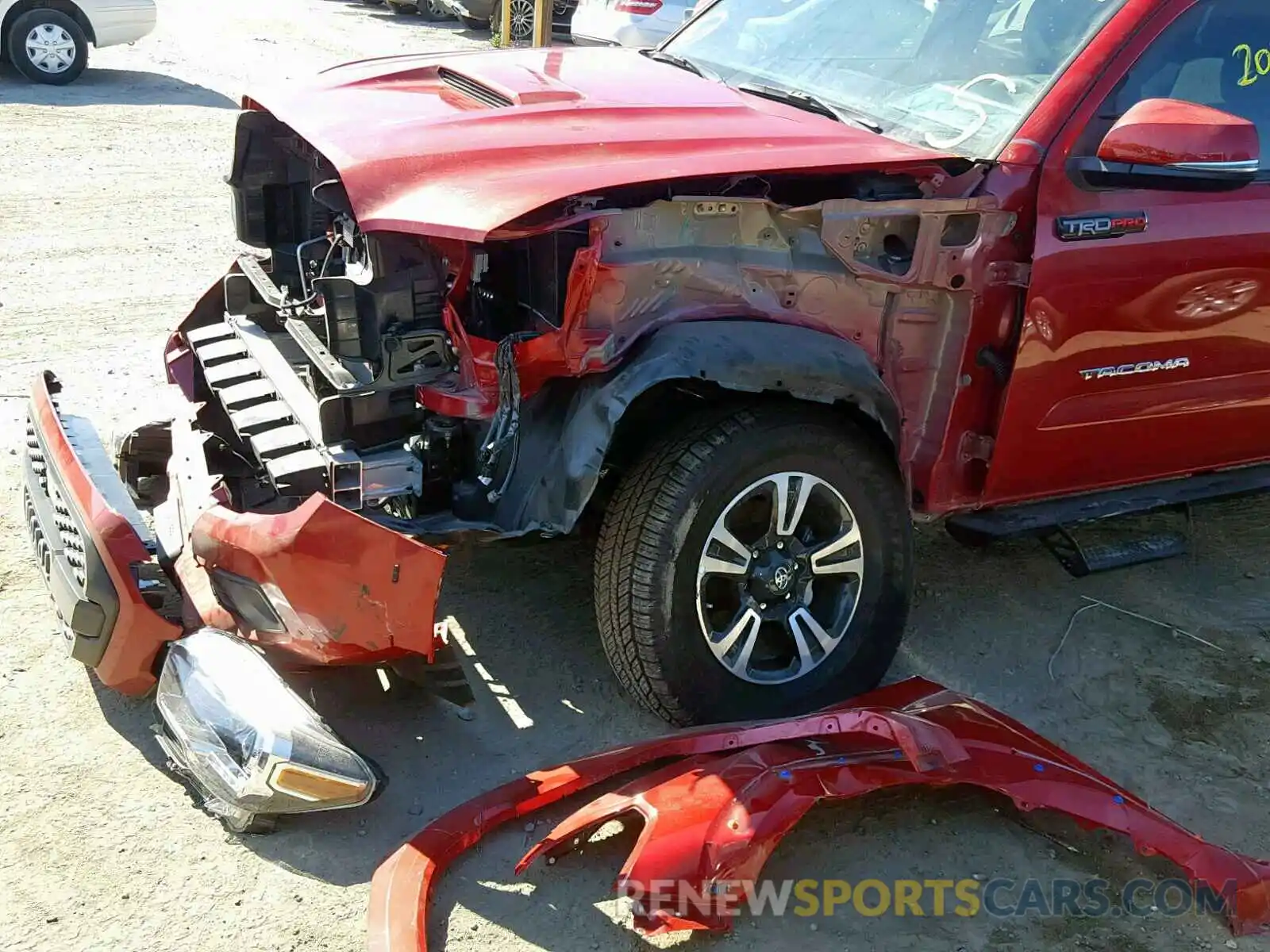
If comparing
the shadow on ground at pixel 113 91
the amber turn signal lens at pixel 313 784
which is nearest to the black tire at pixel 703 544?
the amber turn signal lens at pixel 313 784

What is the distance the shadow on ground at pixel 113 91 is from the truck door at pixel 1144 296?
9.60m

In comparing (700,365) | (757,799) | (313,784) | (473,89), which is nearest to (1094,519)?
(700,365)

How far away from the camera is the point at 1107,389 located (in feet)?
11.7

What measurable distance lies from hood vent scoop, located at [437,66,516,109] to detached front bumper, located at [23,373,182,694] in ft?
4.85

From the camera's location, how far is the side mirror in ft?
10.4

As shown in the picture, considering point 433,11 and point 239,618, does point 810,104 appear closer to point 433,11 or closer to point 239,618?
point 239,618

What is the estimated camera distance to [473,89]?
3.67 meters

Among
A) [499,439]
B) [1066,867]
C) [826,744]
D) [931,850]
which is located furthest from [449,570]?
[1066,867]

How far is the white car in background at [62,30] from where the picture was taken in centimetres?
1140

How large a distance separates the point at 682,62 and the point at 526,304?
1487 mm

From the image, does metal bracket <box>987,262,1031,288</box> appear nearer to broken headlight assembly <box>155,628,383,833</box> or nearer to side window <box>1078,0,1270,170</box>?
side window <box>1078,0,1270,170</box>

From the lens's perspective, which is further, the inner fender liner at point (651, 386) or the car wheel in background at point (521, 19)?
the car wheel in background at point (521, 19)

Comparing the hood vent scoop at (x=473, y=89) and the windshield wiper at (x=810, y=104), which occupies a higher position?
the windshield wiper at (x=810, y=104)

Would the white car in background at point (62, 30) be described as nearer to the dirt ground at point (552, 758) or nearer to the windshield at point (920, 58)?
the dirt ground at point (552, 758)
